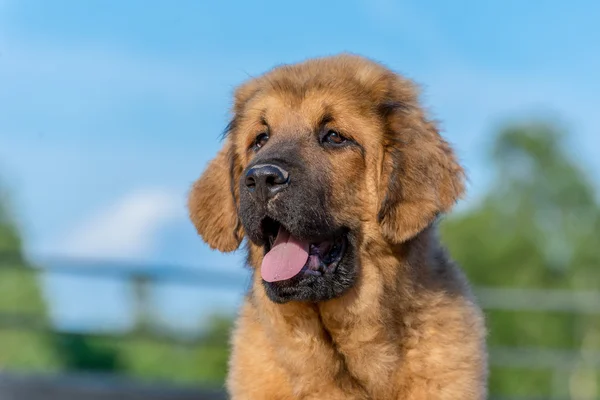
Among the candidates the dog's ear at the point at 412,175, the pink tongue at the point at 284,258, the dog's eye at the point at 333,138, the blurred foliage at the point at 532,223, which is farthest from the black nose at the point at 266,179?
the blurred foliage at the point at 532,223

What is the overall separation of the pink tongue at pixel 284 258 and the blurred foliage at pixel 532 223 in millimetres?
26720

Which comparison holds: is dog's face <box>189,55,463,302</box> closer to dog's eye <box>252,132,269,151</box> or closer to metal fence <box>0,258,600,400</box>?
dog's eye <box>252,132,269,151</box>

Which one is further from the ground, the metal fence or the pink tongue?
the pink tongue

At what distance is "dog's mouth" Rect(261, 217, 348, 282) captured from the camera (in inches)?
184

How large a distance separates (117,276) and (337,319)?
7.64 meters

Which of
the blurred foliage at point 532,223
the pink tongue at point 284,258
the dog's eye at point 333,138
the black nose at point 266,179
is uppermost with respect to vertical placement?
the dog's eye at point 333,138

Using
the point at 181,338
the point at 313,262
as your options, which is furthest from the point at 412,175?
Result: the point at 181,338

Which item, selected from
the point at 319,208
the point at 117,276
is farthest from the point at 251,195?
the point at 117,276

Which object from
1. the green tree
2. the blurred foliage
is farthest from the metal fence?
the blurred foliage

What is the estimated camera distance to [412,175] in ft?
16.0

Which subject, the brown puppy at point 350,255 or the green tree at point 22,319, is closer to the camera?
the brown puppy at point 350,255

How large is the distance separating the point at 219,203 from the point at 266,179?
94cm

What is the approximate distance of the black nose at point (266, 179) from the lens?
14.7ft

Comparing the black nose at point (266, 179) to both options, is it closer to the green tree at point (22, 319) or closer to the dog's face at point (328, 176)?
the dog's face at point (328, 176)
